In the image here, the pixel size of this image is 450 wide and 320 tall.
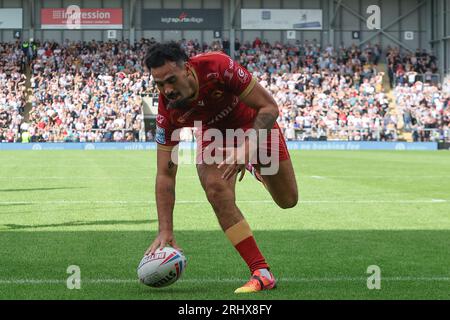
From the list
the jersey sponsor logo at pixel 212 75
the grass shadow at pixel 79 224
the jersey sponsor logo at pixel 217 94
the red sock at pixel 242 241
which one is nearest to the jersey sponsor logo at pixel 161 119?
the jersey sponsor logo at pixel 217 94

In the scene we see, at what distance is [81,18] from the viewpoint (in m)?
58.4

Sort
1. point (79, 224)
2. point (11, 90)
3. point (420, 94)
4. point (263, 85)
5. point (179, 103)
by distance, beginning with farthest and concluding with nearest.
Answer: point (263, 85) → point (420, 94) → point (11, 90) → point (79, 224) → point (179, 103)

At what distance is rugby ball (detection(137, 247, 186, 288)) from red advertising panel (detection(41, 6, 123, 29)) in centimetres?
5257

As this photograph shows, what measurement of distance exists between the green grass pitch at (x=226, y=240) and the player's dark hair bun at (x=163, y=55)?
183 centimetres

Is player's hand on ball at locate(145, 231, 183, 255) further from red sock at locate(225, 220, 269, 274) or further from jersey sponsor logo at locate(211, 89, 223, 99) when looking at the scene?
jersey sponsor logo at locate(211, 89, 223, 99)

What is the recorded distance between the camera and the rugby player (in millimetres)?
6703

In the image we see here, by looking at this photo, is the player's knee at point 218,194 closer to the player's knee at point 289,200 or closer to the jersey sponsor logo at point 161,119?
the jersey sponsor logo at point 161,119

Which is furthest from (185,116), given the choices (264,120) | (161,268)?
(161,268)

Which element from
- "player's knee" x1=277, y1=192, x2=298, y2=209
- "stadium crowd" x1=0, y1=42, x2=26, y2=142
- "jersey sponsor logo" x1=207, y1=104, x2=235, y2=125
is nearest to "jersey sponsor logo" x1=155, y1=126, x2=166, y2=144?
"jersey sponsor logo" x1=207, y1=104, x2=235, y2=125

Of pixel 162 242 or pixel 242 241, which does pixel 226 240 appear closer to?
pixel 242 241

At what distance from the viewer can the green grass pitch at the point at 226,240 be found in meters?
7.23

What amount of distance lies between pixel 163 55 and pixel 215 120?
115 centimetres

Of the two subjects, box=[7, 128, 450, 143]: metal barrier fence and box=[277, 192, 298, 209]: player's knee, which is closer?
box=[277, 192, 298, 209]: player's knee
